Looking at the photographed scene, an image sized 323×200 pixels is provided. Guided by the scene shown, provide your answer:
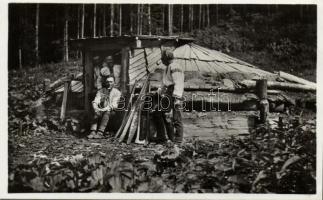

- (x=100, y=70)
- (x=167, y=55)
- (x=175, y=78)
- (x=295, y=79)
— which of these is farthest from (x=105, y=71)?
(x=295, y=79)

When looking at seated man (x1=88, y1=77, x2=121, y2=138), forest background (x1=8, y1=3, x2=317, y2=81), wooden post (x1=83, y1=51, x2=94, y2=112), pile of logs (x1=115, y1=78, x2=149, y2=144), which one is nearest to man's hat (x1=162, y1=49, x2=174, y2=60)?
pile of logs (x1=115, y1=78, x2=149, y2=144)

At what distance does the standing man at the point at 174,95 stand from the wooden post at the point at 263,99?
2.73 feet

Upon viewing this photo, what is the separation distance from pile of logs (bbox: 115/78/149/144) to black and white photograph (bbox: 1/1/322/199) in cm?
1

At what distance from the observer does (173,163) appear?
4.57 m

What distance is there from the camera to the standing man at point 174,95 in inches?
197

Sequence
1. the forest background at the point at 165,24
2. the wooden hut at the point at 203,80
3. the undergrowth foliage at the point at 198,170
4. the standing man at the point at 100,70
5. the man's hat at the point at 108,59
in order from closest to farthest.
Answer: the undergrowth foliage at the point at 198,170
the forest background at the point at 165,24
the wooden hut at the point at 203,80
the standing man at the point at 100,70
the man's hat at the point at 108,59

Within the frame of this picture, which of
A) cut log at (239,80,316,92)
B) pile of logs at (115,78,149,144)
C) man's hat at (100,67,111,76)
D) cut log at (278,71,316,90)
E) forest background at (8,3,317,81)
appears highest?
forest background at (8,3,317,81)

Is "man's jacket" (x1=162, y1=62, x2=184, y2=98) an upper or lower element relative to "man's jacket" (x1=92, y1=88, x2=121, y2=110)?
upper

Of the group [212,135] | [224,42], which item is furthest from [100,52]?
[224,42]

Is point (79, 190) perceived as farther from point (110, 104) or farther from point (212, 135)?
point (212, 135)

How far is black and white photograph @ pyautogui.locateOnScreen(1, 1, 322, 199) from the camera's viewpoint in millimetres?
4527

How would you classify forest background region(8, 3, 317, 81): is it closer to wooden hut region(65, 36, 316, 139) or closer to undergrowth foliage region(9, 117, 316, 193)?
wooden hut region(65, 36, 316, 139)

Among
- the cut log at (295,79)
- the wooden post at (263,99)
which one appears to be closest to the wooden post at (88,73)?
the wooden post at (263,99)

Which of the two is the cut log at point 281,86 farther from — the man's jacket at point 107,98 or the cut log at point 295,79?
the man's jacket at point 107,98
